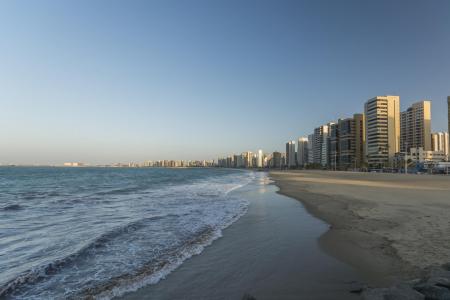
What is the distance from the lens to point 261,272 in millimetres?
6121

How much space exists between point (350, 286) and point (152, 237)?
636 cm

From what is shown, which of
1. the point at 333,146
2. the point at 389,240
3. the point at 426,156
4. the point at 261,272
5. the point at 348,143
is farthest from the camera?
the point at 333,146

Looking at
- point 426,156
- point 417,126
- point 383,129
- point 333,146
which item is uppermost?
point 417,126

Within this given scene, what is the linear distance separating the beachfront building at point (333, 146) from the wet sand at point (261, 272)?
176391mm

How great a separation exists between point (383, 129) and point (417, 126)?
30204 mm

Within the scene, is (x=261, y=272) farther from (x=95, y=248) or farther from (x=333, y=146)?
(x=333, y=146)

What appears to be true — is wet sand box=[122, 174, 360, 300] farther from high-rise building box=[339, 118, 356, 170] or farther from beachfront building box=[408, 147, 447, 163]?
high-rise building box=[339, 118, 356, 170]

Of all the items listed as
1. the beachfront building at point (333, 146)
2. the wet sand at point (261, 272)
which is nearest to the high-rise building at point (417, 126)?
the beachfront building at point (333, 146)

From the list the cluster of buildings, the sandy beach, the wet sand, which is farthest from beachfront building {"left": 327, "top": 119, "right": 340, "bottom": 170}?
the wet sand

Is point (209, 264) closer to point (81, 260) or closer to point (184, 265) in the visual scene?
point (184, 265)

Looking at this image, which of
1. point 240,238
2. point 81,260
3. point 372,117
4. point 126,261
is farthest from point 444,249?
point 372,117

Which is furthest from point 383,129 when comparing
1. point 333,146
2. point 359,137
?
point 333,146

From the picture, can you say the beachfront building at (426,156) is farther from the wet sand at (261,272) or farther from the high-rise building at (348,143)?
the wet sand at (261,272)

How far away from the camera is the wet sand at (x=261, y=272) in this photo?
16.8 feet
